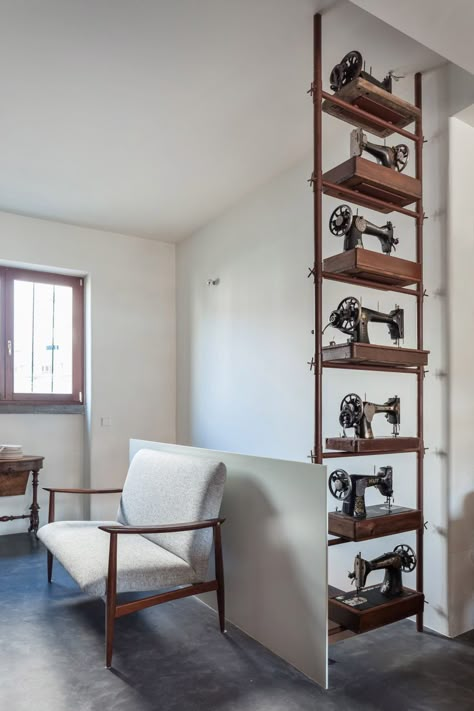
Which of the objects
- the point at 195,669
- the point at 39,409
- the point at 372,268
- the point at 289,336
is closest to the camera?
the point at 195,669

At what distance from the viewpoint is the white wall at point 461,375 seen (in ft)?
8.61

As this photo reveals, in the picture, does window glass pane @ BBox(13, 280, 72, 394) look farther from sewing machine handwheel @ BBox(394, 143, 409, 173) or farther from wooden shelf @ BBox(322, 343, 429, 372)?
sewing machine handwheel @ BBox(394, 143, 409, 173)

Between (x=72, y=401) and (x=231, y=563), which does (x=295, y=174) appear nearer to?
(x=231, y=563)

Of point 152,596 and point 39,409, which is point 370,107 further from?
point 39,409

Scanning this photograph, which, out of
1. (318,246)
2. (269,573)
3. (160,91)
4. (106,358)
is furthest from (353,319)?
(106,358)

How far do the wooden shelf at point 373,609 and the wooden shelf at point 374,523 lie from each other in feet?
1.00

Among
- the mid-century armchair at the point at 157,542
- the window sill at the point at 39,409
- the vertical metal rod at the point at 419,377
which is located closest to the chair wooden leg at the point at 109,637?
the mid-century armchair at the point at 157,542

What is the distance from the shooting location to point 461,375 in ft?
8.82

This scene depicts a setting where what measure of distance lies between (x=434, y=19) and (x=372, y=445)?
171cm

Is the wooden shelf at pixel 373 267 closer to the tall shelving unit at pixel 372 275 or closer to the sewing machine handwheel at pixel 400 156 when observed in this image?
the tall shelving unit at pixel 372 275

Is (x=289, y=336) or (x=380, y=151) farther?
(x=289, y=336)

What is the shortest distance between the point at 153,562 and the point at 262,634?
2.02ft

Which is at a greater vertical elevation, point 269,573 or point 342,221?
point 342,221

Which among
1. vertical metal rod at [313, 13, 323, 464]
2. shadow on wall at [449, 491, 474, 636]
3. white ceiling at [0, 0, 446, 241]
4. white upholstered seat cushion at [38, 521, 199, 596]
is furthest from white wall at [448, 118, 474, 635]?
white upholstered seat cushion at [38, 521, 199, 596]
